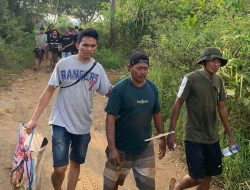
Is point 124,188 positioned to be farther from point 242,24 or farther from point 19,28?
point 19,28

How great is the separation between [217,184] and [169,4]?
7.69 metres

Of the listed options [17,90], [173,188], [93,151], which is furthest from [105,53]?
[173,188]

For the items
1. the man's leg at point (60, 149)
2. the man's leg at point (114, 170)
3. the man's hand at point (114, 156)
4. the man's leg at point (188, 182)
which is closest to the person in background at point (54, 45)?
the man's leg at point (60, 149)

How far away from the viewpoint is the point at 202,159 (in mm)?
3762

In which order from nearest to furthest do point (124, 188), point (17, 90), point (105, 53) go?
point (124, 188)
point (17, 90)
point (105, 53)

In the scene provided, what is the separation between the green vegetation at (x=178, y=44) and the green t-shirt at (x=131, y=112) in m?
1.55

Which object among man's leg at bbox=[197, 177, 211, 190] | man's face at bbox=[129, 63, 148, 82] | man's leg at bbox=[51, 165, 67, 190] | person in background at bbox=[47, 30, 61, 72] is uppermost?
man's face at bbox=[129, 63, 148, 82]

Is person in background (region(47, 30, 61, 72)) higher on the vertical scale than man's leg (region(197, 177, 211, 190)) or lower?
higher

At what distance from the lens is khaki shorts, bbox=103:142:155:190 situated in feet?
11.6

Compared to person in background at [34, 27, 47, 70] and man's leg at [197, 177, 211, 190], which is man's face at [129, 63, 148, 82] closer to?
man's leg at [197, 177, 211, 190]

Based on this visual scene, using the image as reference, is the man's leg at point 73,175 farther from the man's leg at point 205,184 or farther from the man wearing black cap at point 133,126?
the man's leg at point 205,184

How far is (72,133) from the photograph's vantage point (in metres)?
3.65

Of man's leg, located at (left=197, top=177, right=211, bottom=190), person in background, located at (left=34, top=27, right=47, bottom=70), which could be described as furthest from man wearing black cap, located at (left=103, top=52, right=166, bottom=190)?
person in background, located at (left=34, top=27, right=47, bottom=70)

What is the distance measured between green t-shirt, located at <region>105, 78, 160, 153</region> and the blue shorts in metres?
0.42
